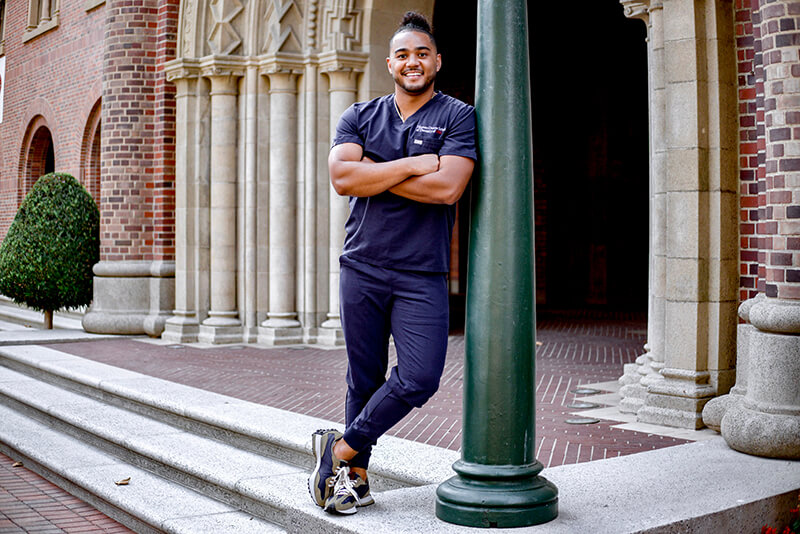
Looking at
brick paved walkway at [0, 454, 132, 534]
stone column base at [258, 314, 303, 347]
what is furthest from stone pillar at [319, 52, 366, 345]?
brick paved walkway at [0, 454, 132, 534]

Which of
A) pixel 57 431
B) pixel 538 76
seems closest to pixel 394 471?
pixel 57 431

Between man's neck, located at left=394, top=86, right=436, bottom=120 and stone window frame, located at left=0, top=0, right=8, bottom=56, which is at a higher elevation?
stone window frame, located at left=0, top=0, right=8, bottom=56

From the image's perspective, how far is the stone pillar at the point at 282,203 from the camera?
10484mm

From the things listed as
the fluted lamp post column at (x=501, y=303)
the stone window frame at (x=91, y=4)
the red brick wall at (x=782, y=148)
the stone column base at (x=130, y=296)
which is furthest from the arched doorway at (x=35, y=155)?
the fluted lamp post column at (x=501, y=303)

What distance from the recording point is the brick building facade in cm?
523

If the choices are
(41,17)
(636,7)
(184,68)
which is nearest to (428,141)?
(636,7)

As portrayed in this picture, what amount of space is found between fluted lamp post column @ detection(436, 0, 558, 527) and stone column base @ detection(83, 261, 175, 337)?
28.5ft

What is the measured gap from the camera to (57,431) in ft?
22.9

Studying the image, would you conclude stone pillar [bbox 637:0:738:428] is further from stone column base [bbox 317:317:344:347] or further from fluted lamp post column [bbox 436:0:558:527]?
stone column base [bbox 317:317:344:347]

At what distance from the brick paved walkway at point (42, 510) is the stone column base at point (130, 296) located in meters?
5.28

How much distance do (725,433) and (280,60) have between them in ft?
23.6

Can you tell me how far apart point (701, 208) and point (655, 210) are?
0.52 meters

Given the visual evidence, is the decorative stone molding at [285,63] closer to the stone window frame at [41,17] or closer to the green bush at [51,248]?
the green bush at [51,248]

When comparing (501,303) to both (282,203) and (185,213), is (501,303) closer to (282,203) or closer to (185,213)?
(282,203)
